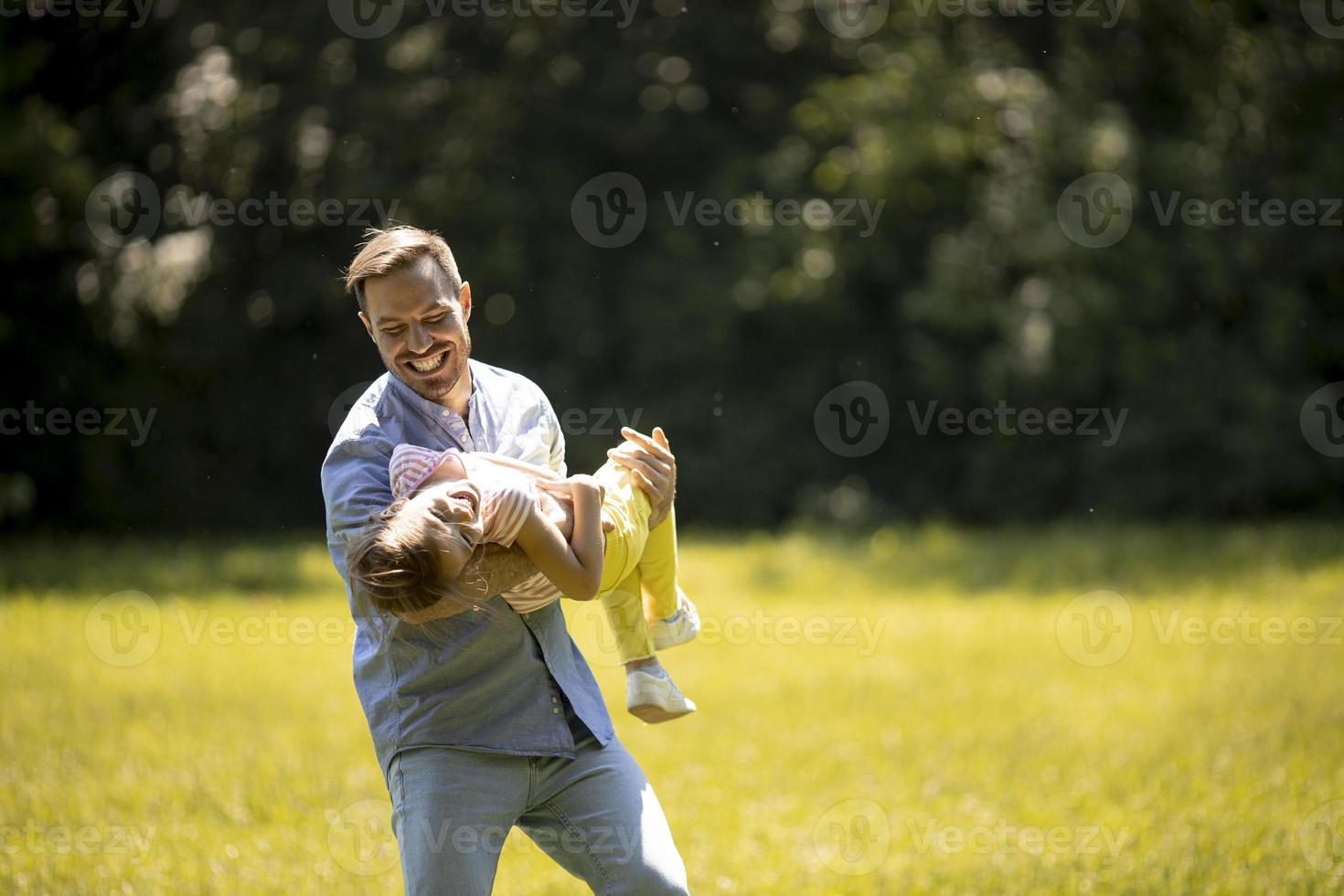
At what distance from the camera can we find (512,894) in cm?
587

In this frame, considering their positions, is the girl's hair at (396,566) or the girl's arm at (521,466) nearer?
the girl's hair at (396,566)

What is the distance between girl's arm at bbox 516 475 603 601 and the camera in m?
3.05

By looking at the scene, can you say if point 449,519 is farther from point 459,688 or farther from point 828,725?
point 828,725

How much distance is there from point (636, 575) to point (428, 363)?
88 cm

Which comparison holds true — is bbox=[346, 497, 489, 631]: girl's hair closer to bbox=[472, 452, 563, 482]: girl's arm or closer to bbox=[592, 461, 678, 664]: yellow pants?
bbox=[472, 452, 563, 482]: girl's arm

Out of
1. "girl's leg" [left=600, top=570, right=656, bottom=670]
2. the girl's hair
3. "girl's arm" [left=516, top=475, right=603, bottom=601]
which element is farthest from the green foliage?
the girl's hair

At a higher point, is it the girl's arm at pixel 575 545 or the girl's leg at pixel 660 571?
the girl's arm at pixel 575 545

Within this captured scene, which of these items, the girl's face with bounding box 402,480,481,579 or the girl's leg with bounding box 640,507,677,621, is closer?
the girl's face with bounding box 402,480,481,579

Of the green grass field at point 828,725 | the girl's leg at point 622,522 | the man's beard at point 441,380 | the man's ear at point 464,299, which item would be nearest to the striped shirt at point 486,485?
the man's beard at point 441,380

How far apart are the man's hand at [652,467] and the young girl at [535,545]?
0.10 ft

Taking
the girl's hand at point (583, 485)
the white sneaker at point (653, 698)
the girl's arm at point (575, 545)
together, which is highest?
the girl's hand at point (583, 485)

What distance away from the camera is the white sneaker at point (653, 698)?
3656 millimetres

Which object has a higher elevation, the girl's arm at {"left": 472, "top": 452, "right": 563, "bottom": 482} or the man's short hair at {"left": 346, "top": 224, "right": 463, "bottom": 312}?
the man's short hair at {"left": 346, "top": 224, "right": 463, "bottom": 312}

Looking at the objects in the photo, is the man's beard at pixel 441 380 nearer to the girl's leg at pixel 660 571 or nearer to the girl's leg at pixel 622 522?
the girl's leg at pixel 622 522
